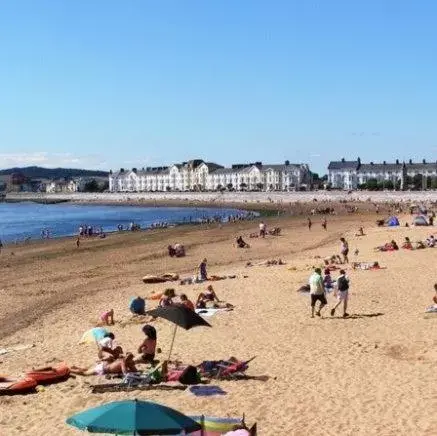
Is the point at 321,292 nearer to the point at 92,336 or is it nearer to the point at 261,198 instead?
the point at 92,336

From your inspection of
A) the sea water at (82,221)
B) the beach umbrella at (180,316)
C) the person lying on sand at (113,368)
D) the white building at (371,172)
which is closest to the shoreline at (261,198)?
the sea water at (82,221)

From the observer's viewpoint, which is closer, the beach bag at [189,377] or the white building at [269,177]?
the beach bag at [189,377]

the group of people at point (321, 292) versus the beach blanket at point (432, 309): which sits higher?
the group of people at point (321, 292)

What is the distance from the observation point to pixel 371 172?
16362 centimetres

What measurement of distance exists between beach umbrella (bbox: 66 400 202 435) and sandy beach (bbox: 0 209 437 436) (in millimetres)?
2570

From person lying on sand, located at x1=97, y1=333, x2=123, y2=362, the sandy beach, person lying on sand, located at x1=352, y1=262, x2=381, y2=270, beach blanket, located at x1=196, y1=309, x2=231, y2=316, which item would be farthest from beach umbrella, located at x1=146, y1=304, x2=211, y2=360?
person lying on sand, located at x1=352, y1=262, x2=381, y2=270

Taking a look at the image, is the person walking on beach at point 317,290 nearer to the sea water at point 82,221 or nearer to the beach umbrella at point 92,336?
the beach umbrella at point 92,336

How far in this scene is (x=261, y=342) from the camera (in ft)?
45.9

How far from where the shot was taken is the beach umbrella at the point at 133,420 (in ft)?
21.4

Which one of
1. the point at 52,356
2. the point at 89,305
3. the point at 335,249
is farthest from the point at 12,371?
the point at 335,249

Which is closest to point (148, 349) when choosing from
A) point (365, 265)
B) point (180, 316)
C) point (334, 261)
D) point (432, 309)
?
point (180, 316)

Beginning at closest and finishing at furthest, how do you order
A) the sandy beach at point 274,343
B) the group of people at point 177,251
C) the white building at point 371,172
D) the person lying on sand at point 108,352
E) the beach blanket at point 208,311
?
1. the sandy beach at point 274,343
2. the person lying on sand at point 108,352
3. the beach blanket at point 208,311
4. the group of people at point 177,251
5. the white building at point 371,172

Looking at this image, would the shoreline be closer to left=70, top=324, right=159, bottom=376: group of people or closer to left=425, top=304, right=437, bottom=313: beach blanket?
left=425, top=304, right=437, bottom=313: beach blanket

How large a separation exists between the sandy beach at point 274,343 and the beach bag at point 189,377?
0.45 meters
